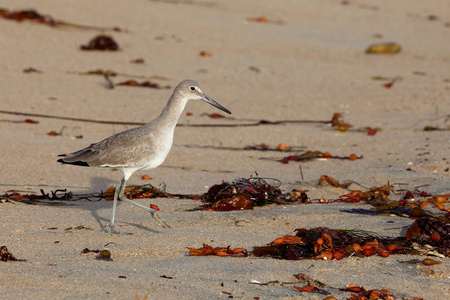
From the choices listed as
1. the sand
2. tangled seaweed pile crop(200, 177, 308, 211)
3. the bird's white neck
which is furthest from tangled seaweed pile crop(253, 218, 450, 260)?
the bird's white neck

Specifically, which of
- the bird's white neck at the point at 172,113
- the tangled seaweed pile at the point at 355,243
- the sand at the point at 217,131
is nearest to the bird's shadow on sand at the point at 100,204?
the sand at the point at 217,131

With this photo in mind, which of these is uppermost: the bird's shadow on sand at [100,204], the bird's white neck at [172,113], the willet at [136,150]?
the bird's white neck at [172,113]

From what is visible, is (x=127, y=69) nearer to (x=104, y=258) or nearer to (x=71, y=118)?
(x=71, y=118)

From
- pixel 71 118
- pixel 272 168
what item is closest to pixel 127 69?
pixel 71 118

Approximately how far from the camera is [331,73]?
13641 mm

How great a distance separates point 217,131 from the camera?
9.70 meters

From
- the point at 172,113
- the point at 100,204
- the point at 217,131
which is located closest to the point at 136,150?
the point at 172,113

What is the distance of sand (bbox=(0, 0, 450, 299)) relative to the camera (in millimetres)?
4629

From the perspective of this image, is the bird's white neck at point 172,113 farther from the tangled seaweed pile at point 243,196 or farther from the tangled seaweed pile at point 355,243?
the tangled seaweed pile at point 355,243

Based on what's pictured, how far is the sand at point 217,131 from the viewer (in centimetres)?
463

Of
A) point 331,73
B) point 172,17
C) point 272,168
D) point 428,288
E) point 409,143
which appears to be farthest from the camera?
point 172,17

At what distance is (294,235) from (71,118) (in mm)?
5057

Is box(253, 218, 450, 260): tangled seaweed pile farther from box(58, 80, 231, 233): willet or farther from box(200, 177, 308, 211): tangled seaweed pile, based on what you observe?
box(58, 80, 231, 233): willet

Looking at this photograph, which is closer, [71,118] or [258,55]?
[71,118]
